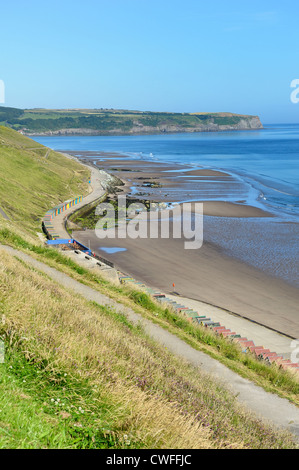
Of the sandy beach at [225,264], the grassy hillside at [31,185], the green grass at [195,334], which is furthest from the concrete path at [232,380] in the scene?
the grassy hillside at [31,185]

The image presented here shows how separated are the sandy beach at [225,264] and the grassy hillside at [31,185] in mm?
5946

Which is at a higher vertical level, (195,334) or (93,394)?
(93,394)

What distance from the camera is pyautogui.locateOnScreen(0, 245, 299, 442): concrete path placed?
859 cm

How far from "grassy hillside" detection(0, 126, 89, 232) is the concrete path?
23.1 metres

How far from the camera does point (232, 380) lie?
1020 cm

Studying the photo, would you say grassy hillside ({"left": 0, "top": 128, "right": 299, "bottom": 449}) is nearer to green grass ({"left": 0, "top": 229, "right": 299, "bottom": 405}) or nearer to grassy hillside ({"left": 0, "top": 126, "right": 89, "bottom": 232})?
green grass ({"left": 0, "top": 229, "right": 299, "bottom": 405})

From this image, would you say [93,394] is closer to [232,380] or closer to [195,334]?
[232,380]

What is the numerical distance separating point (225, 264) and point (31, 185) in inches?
1139

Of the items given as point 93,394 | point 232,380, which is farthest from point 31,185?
point 93,394

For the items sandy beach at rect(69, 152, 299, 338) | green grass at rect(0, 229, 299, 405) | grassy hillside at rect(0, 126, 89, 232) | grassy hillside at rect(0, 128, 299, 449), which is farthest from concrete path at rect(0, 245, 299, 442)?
grassy hillside at rect(0, 126, 89, 232)

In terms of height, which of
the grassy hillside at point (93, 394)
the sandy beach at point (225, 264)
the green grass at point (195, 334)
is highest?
the grassy hillside at point (93, 394)

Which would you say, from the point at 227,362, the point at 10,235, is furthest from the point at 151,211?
the point at 227,362

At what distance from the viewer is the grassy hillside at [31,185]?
38.3m

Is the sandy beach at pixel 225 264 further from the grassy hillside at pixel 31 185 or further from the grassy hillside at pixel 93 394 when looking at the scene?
the grassy hillside at pixel 93 394
